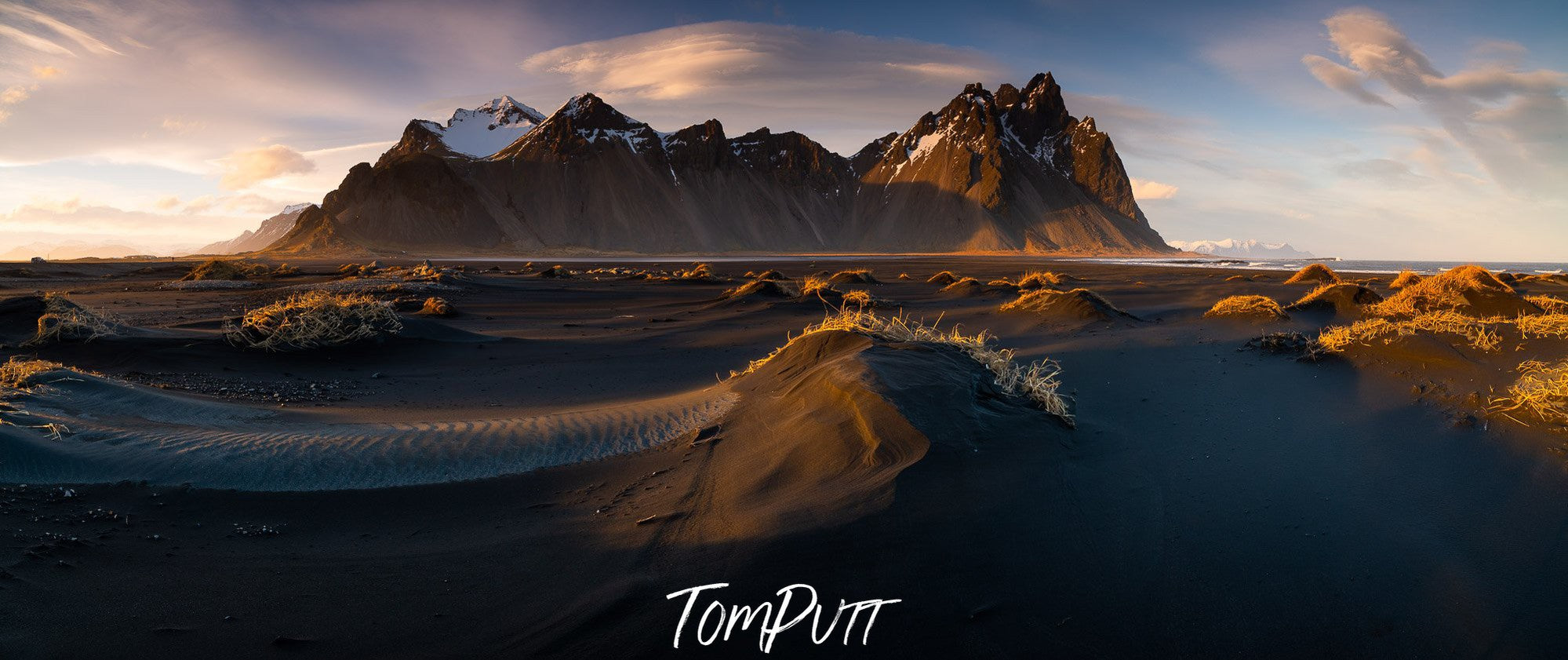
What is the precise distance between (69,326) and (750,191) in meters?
119

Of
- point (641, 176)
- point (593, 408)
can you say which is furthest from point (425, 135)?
point (593, 408)

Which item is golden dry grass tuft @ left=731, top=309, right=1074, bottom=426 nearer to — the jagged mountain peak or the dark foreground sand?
the dark foreground sand

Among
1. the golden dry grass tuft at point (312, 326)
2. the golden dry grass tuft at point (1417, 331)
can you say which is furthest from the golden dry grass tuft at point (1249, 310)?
the golden dry grass tuft at point (312, 326)

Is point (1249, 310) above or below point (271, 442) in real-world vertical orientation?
above

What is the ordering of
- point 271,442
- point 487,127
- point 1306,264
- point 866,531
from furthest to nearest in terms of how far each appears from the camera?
point 487,127
point 1306,264
point 271,442
point 866,531

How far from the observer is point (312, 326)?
337 inches

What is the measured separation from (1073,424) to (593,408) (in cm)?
420

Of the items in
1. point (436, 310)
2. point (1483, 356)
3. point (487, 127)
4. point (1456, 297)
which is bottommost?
point (1483, 356)

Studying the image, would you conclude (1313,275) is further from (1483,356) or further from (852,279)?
(1483,356)

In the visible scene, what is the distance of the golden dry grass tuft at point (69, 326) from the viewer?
7457 mm

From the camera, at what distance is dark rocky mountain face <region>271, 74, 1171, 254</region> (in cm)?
9462

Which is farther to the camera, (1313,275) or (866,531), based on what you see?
(1313,275)

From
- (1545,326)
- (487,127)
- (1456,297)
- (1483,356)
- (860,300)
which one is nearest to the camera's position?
(1483,356)

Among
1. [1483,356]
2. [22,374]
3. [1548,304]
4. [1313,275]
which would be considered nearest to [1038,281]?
[1313,275]
